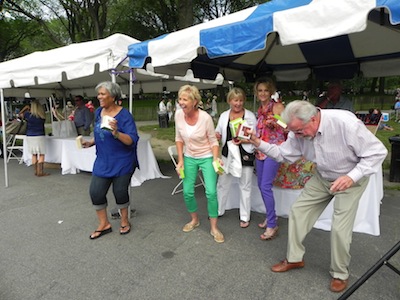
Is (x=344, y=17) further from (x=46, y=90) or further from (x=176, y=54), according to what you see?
(x=46, y=90)

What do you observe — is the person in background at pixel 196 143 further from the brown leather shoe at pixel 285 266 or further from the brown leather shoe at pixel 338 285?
the brown leather shoe at pixel 338 285

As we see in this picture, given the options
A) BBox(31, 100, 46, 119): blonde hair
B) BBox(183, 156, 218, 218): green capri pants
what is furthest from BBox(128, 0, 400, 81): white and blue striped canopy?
BBox(31, 100, 46, 119): blonde hair

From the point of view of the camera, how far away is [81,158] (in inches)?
242

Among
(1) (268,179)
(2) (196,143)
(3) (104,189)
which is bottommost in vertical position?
(3) (104,189)

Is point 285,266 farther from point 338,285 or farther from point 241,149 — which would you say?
point 241,149

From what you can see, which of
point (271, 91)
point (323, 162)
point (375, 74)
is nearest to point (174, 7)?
point (375, 74)

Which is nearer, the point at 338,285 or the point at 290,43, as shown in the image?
the point at 338,285

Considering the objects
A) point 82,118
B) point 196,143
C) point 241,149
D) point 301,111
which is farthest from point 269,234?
point 82,118

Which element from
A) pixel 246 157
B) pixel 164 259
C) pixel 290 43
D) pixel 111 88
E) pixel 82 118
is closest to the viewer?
pixel 290 43

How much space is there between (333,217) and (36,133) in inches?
241

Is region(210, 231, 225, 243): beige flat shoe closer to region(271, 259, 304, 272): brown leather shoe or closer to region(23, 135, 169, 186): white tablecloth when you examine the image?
region(271, 259, 304, 272): brown leather shoe

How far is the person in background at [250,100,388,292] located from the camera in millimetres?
1972

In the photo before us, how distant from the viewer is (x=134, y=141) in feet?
10.1

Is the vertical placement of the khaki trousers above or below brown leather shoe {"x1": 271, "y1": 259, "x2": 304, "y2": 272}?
above
